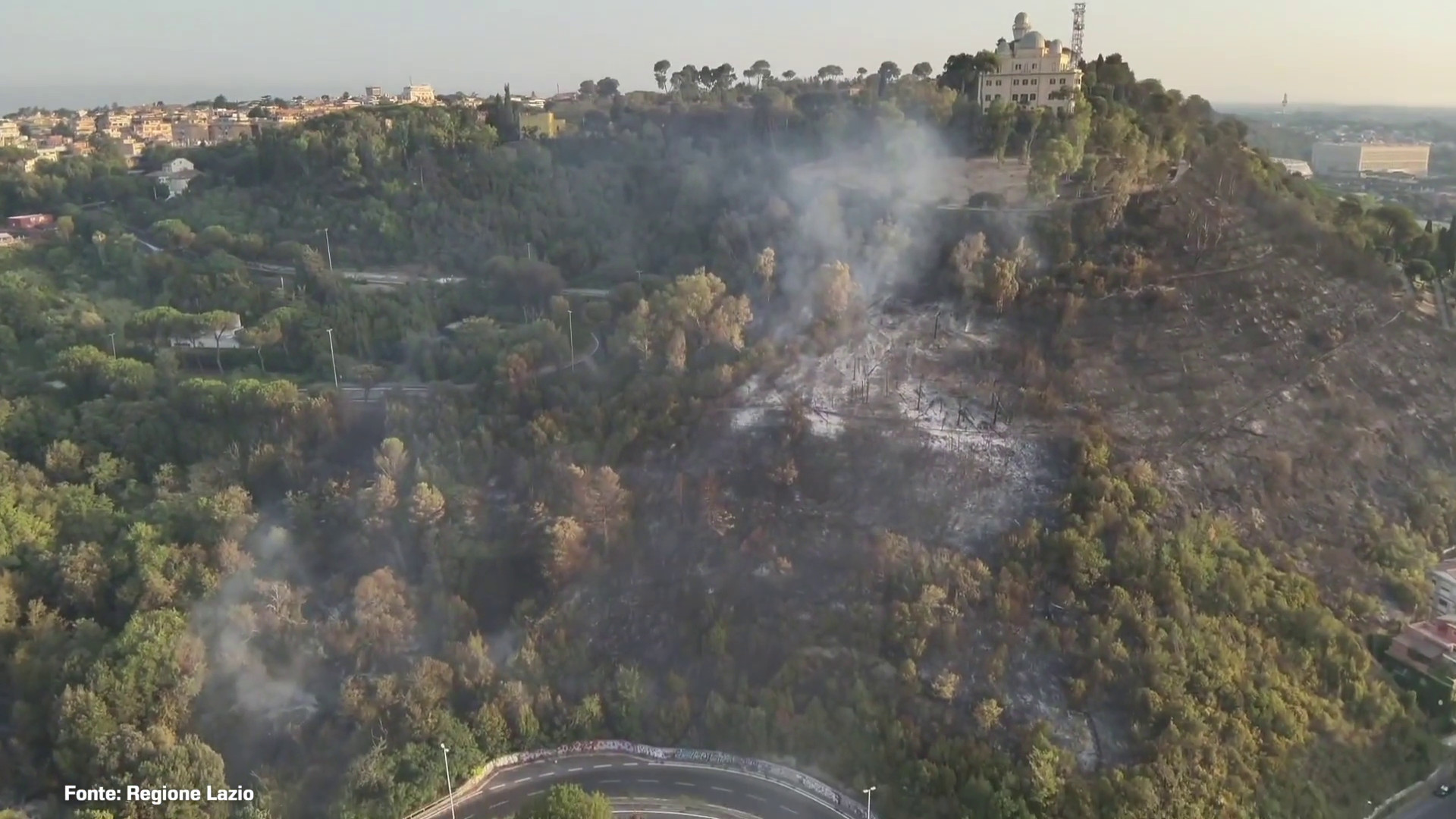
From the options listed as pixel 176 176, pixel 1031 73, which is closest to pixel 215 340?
pixel 176 176

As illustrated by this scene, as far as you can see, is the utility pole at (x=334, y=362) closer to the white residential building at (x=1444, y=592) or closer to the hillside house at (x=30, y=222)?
the hillside house at (x=30, y=222)

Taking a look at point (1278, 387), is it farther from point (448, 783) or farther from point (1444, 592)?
point (448, 783)

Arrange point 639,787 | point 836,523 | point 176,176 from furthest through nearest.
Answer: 1. point 176,176
2. point 836,523
3. point 639,787

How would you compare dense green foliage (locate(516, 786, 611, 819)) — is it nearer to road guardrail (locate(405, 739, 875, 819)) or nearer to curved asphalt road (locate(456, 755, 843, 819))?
curved asphalt road (locate(456, 755, 843, 819))

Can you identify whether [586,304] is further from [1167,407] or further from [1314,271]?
[1314,271]

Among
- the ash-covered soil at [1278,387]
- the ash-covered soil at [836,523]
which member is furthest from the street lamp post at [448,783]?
the ash-covered soil at [1278,387]
